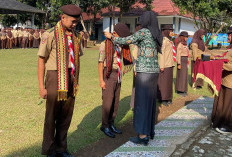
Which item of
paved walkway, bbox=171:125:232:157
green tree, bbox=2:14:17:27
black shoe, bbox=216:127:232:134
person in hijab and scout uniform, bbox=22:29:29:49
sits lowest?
paved walkway, bbox=171:125:232:157

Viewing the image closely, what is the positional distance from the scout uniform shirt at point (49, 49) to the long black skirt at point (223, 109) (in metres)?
3.19

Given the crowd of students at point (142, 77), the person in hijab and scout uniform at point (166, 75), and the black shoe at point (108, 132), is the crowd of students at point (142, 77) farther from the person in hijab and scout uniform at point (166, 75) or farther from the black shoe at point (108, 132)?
the person in hijab and scout uniform at point (166, 75)

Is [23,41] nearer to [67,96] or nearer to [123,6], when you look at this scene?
[123,6]

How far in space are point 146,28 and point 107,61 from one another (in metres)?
0.89

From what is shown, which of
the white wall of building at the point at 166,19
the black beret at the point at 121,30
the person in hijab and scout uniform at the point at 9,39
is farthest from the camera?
the white wall of building at the point at 166,19

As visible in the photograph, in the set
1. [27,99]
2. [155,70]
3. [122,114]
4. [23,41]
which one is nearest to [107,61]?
[155,70]

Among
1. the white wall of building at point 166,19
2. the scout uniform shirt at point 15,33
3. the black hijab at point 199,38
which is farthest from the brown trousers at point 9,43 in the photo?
the white wall of building at point 166,19

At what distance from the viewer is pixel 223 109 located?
189 inches

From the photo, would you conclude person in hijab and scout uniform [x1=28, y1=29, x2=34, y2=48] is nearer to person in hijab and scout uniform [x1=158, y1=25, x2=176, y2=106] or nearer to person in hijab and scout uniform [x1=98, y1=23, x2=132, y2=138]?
person in hijab and scout uniform [x1=158, y1=25, x2=176, y2=106]

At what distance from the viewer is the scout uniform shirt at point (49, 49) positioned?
2.98m

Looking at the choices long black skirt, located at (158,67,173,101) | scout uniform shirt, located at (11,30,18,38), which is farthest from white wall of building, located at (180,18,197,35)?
long black skirt, located at (158,67,173,101)

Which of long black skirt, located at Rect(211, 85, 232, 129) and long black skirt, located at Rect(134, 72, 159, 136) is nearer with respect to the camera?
long black skirt, located at Rect(134, 72, 159, 136)

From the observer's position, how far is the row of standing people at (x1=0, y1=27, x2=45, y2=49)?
2017cm

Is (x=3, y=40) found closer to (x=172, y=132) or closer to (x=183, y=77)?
(x=183, y=77)
